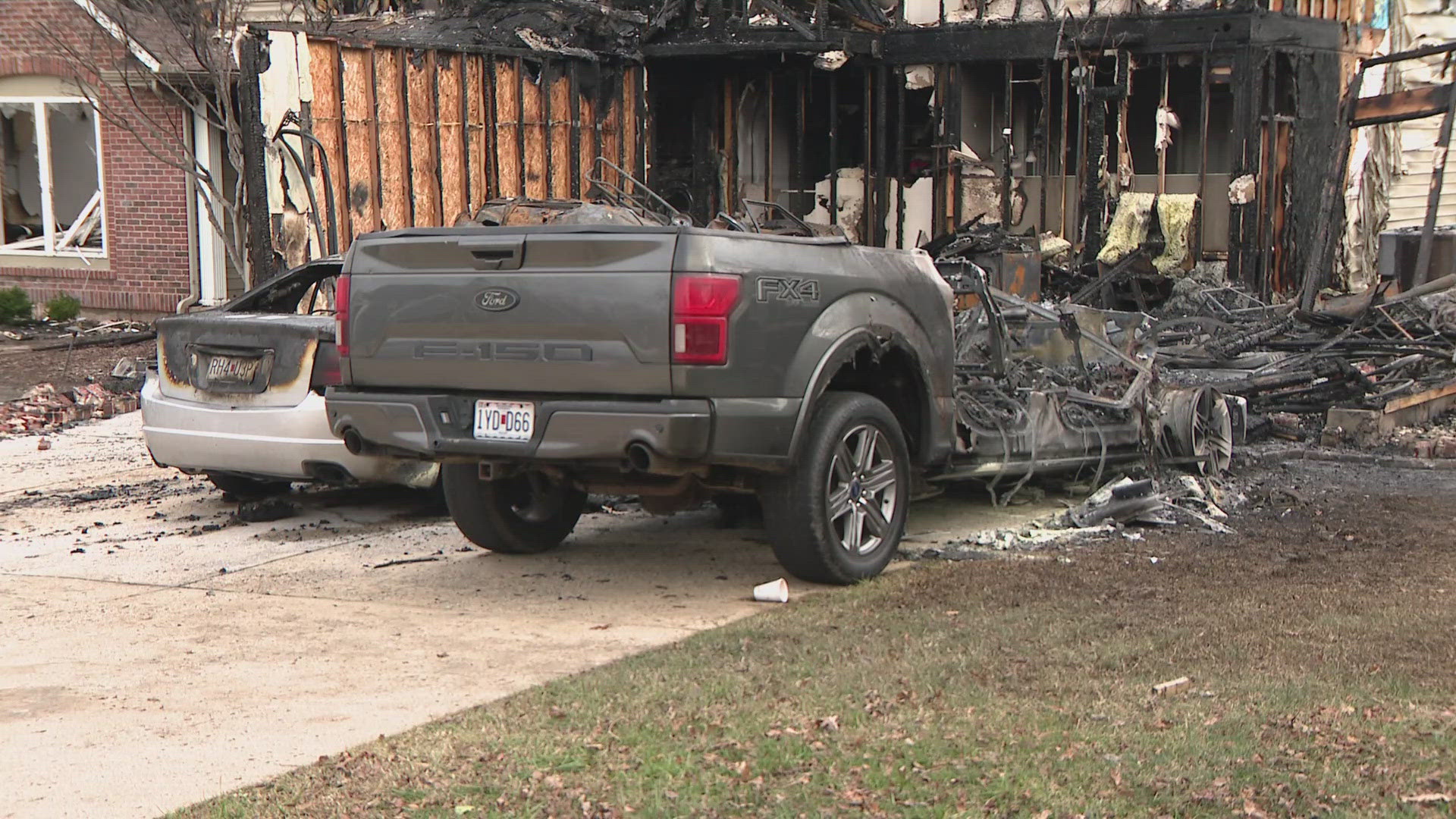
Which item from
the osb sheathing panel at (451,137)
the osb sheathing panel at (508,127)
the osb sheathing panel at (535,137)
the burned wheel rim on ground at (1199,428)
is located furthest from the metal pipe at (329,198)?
the burned wheel rim on ground at (1199,428)

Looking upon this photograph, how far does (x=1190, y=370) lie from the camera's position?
1309cm

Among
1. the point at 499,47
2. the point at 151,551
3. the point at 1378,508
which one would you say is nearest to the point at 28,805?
the point at 151,551

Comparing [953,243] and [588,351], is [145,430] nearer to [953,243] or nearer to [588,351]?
[588,351]

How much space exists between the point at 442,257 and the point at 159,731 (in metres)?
2.59

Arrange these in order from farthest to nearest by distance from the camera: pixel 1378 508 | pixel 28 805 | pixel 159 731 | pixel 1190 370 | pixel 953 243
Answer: pixel 953 243 → pixel 1190 370 → pixel 1378 508 → pixel 159 731 → pixel 28 805

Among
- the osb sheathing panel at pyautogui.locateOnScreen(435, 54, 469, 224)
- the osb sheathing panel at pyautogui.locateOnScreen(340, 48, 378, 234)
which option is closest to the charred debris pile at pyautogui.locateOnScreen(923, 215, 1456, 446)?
the osb sheathing panel at pyautogui.locateOnScreen(435, 54, 469, 224)

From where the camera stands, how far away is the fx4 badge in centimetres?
666

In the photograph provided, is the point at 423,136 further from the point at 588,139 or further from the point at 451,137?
the point at 588,139

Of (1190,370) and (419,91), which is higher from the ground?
(419,91)

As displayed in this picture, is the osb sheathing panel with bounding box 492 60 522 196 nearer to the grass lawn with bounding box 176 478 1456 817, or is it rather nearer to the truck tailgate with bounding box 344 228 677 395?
the truck tailgate with bounding box 344 228 677 395

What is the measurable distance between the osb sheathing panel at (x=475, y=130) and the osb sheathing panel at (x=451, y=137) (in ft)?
0.19

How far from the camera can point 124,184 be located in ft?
64.9

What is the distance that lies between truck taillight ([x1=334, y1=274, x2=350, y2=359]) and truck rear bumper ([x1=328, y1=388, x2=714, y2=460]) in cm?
21

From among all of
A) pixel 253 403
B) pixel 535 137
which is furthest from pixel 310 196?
pixel 253 403
